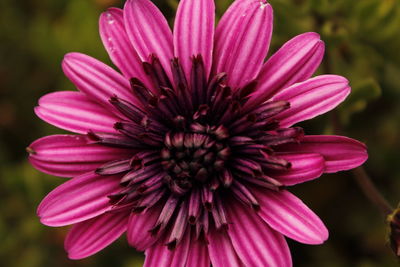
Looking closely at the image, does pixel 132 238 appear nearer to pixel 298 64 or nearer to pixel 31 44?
pixel 298 64

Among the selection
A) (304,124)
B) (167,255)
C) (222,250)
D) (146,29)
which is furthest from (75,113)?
(304,124)

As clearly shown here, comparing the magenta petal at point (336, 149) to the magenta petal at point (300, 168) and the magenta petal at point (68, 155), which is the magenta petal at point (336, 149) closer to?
the magenta petal at point (300, 168)

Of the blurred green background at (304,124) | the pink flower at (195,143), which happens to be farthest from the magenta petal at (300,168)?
the blurred green background at (304,124)

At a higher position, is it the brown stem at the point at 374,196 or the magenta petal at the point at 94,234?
the magenta petal at the point at 94,234

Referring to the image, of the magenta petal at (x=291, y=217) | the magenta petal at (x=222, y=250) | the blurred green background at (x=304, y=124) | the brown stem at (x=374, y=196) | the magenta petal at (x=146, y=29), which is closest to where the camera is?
the magenta petal at (x=291, y=217)

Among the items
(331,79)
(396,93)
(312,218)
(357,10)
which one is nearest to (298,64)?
(331,79)

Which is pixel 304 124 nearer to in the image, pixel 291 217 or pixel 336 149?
pixel 336 149

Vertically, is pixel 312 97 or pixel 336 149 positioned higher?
pixel 312 97
